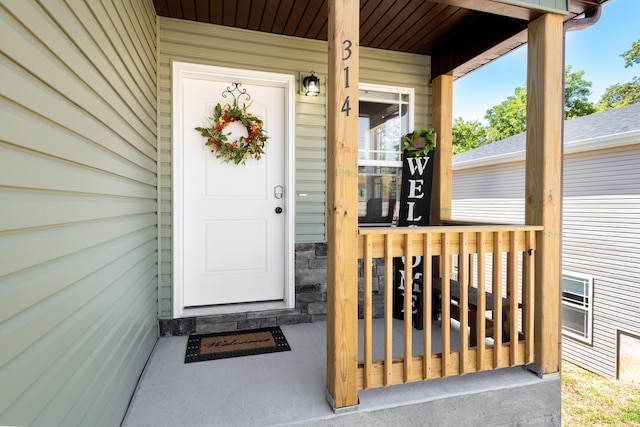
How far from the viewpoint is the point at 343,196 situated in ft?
5.85

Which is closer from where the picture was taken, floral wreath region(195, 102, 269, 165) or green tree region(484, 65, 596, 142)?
floral wreath region(195, 102, 269, 165)

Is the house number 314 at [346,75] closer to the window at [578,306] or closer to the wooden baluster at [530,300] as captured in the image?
the wooden baluster at [530,300]

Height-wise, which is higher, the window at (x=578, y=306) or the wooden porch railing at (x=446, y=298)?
the wooden porch railing at (x=446, y=298)

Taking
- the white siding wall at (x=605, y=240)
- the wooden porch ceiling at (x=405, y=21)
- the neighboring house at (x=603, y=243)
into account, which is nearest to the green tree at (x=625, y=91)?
the neighboring house at (x=603, y=243)

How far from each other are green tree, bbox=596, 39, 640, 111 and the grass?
16288mm

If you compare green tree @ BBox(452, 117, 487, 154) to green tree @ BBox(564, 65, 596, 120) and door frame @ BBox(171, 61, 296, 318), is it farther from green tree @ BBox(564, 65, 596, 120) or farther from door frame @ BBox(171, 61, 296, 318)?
door frame @ BBox(171, 61, 296, 318)

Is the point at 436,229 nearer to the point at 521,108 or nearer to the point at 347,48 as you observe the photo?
the point at 347,48

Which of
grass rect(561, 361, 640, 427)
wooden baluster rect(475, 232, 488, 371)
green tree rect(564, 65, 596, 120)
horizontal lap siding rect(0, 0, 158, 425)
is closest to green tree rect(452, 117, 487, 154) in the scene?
green tree rect(564, 65, 596, 120)

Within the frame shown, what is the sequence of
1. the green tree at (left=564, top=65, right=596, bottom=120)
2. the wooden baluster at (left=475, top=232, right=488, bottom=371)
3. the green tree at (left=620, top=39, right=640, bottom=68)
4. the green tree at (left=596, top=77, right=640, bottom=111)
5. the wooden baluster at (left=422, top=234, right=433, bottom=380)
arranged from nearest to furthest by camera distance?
the wooden baluster at (left=422, top=234, right=433, bottom=380) < the wooden baluster at (left=475, top=232, right=488, bottom=371) < the green tree at (left=596, top=77, right=640, bottom=111) < the green tree at (left=620, top=39, right=640, bottom=68) < the green tree at (left=564, top=65, right=596, bottom=120)

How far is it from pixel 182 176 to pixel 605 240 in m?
6.63

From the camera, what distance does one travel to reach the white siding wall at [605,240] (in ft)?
17.7

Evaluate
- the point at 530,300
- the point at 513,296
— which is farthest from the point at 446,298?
the point at 530,300

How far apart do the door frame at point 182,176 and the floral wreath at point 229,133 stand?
22 cm

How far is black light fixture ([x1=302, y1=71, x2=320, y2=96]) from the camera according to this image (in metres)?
3.05
